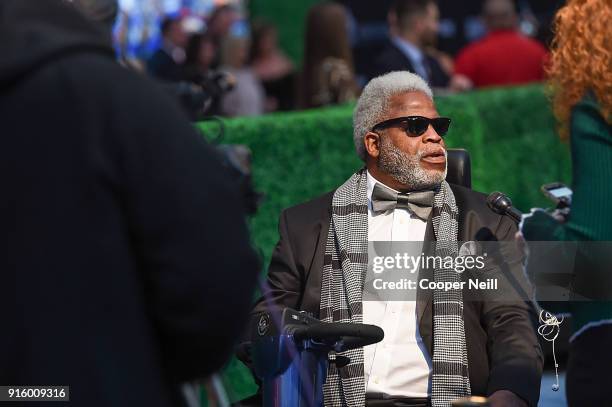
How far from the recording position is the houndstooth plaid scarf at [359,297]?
417cm

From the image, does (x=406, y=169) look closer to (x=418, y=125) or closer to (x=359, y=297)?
(x=418, y=125)

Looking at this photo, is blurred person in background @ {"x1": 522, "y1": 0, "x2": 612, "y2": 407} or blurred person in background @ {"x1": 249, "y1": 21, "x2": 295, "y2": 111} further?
blurred person in background @ {"x1": 249, "y1": 21, "x2": 295, "y2": 111}

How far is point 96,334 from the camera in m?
2.41

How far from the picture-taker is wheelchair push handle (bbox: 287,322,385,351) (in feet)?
12.3

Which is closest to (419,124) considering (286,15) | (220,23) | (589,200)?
(589,200)

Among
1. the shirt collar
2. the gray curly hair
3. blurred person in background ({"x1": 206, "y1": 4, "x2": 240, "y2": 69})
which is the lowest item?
the gray curly hair

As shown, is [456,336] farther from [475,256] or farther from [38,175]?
[38,175]

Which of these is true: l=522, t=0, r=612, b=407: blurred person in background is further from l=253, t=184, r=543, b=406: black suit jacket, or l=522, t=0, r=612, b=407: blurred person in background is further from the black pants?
l=253, t=184, r=543, b=406: black suit jacket

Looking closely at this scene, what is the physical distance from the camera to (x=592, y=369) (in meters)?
4.06

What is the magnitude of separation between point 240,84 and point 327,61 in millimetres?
1817

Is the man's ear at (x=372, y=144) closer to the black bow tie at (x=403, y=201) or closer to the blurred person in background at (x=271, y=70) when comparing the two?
the black bow tie at (x=403, y=201)

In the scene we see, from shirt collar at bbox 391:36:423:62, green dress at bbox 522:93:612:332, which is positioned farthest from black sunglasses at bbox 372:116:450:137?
shirt collar at bbox 391:36:423:62

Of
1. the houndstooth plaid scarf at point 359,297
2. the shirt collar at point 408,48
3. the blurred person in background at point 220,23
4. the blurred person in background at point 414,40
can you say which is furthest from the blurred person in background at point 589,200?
the blurred person in background at point 220,23

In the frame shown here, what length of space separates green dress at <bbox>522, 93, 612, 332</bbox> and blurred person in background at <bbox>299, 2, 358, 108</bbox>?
509cm
